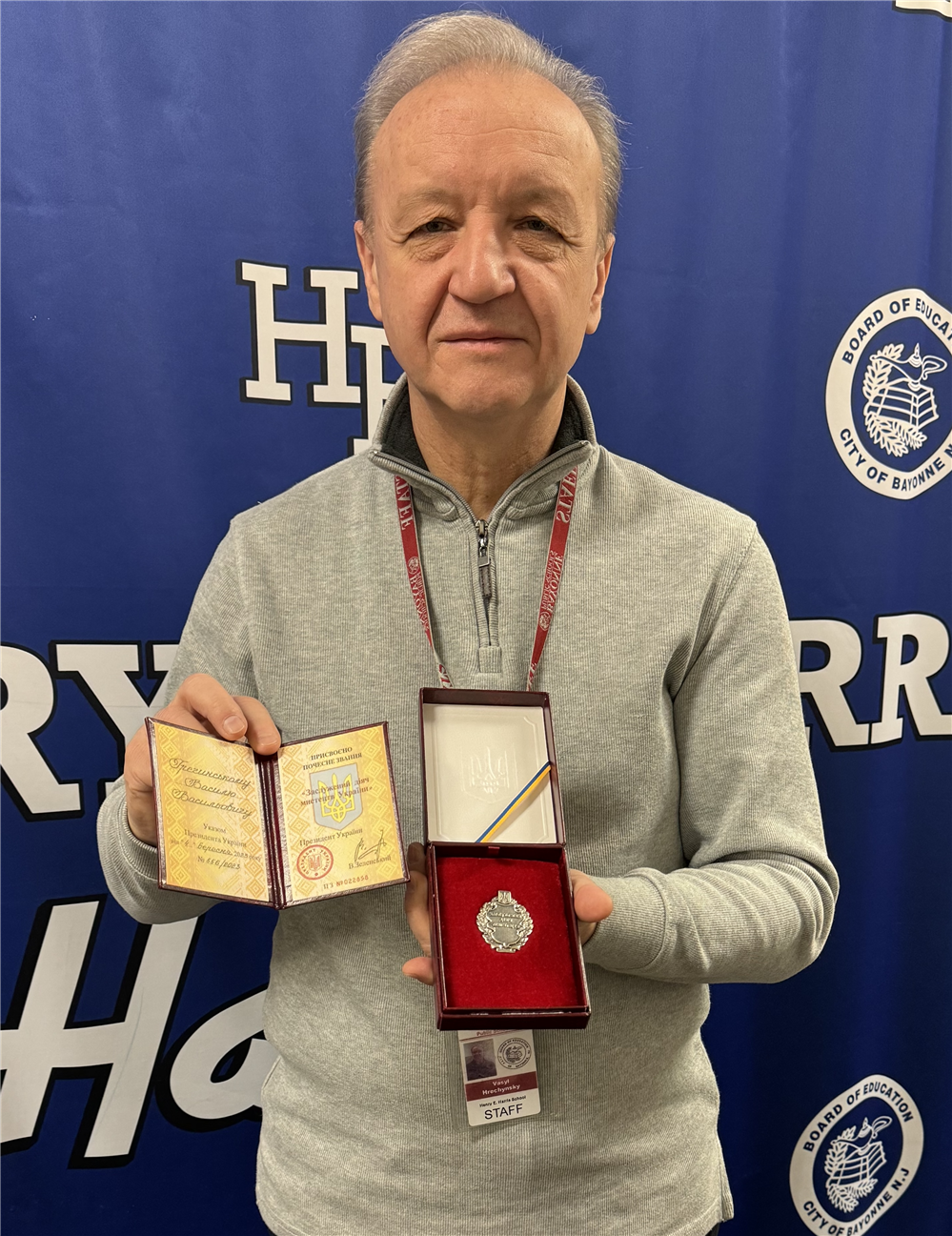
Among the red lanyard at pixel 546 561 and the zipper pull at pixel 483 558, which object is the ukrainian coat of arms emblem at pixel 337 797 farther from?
the zipper pull at pixel 483 558

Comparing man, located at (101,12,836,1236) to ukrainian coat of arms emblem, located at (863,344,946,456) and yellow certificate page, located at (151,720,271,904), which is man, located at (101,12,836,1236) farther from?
ukrainian coat of arms emblem, located at (863,344,946,456)

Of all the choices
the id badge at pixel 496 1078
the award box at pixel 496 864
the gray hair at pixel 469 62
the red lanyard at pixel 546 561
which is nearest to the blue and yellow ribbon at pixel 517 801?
the award box at pixel 496 864

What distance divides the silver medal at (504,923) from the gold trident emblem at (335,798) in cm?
17

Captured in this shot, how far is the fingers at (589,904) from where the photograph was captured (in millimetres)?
909

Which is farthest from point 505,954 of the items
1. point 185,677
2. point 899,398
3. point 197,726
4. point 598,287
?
point 899,398

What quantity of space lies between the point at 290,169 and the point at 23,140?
389 millimetres

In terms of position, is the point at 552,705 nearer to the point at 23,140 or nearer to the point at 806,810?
the point at 806,810

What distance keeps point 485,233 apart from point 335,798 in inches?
23.5

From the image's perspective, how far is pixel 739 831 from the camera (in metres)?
1.08

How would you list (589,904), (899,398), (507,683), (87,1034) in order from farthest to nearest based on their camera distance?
(899,398), (87,1034), (507,683), (589,904)

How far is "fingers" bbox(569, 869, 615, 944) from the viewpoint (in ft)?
2.98

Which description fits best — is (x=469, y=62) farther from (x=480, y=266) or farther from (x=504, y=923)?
(x=504, y=923)

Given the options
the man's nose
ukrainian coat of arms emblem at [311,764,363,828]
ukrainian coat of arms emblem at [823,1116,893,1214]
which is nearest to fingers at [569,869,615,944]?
ukrainian coat of arms emblem at [311,764,363,828]

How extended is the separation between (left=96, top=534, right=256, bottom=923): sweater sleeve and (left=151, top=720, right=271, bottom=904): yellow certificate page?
0.12 m
